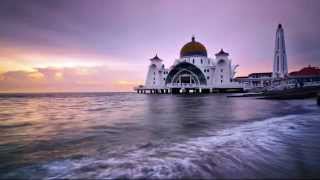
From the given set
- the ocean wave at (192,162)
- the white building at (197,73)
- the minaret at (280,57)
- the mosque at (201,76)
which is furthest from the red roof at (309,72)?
the ocean wave at (192,162)

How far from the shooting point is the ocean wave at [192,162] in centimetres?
596

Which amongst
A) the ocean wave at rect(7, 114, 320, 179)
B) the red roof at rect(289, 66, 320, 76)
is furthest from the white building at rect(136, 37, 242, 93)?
the ocean wave at rect(7, 114, 320, 179)

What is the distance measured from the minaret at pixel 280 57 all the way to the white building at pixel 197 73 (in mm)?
14949

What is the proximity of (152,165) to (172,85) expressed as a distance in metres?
86.9

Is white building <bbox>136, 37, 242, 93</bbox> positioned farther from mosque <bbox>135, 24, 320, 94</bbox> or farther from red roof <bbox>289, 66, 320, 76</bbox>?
red roof <bbox>289, 66, 320, 76</bbox>

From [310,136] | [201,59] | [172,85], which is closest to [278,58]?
[201,59]

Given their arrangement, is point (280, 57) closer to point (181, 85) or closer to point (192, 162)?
point (181, 85)

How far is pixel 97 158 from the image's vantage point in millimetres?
7547

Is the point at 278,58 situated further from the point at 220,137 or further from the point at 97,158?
the point at 97,158

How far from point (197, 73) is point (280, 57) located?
2839 cm

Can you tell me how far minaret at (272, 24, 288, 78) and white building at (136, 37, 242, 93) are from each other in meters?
14.9

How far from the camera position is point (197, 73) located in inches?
3740

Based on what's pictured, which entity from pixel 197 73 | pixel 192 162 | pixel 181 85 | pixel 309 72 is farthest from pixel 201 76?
pixel 192 162

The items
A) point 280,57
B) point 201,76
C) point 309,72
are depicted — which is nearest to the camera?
point 280,57
